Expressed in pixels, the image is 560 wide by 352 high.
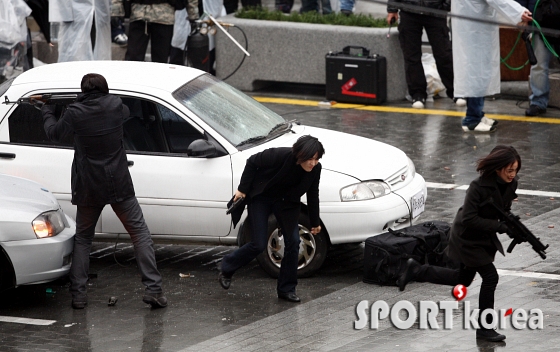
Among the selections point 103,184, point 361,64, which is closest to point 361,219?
point 103,184

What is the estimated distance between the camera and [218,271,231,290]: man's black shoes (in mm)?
8141

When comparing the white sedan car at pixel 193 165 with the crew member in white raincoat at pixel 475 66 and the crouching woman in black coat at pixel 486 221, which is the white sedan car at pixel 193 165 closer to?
the crouching woman in black coat at pixel 486 221

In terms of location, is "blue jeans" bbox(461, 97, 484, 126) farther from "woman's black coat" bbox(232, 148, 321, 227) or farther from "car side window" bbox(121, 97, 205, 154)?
"woman's black coat" bbox(232, 148, 321, 227)

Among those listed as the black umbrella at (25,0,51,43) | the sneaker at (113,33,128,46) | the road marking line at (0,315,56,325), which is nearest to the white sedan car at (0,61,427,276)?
the road marking line at (0,315,56,325)

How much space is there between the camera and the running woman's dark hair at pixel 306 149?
7484mm

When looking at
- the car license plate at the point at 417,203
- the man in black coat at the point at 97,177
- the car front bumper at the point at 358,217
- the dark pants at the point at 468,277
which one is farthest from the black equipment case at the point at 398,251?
the man in black coat at the point at 97,177

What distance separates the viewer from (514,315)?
7.25 metres

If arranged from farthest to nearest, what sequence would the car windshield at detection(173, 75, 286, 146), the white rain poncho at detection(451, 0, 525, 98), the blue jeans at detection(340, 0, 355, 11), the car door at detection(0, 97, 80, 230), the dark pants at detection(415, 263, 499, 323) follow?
the blue jeans at detection(340, 0, 355, 11) < the white rain poncho at detection(451, 0, 525, 98) < the car windshield at detection(173, 75, 286, 146) < the car door at detection(0, 97, 80, 230) < the dark pants at detection(415, 263, 499, 323)

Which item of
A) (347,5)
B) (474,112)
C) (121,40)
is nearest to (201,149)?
(474,112)

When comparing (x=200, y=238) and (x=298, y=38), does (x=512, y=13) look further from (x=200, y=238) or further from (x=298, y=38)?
(x=200, y=238)

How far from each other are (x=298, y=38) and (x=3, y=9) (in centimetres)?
414

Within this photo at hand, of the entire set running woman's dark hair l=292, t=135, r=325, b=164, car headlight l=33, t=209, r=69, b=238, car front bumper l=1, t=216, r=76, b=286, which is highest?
running woman's dark hair l=292, t=135, r=325, b=164

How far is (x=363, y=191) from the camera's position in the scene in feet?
27.3

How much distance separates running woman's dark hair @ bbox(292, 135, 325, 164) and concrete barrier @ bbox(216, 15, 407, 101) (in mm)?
7438
